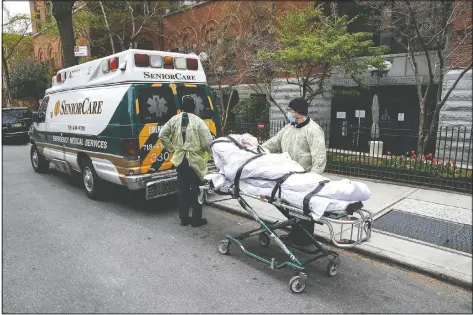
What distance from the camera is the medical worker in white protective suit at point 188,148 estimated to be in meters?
5.63

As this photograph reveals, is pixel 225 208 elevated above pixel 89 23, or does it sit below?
below

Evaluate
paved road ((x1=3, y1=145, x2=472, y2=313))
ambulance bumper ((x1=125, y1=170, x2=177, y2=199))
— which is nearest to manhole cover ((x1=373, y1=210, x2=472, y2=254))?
paved road ((x1=3, y1=145, x2=472, y2=313))

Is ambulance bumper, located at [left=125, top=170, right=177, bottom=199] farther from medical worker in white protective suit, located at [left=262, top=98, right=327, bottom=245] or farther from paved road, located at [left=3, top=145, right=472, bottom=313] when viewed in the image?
medical worker in white protective suit, located at [left=262, top=98, right=327, bottom=245]

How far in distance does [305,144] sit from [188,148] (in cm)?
198

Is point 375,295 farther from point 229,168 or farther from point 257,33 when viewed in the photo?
point 257,33

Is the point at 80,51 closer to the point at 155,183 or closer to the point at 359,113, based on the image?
the point at 155,183

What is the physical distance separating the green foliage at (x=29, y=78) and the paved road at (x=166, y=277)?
2496cm

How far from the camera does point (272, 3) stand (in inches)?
516

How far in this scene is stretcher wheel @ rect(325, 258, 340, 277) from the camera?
4078 millimetres

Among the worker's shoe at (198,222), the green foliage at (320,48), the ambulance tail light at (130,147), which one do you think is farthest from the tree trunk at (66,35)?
the worker's shoe at (198,222)

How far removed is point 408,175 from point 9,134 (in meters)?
18.6

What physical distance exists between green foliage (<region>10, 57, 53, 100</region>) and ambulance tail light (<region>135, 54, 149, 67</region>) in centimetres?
2423


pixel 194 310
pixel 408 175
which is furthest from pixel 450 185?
pixel 194 310

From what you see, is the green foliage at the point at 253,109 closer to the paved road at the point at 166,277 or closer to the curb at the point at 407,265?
the paved road at the point at 166,277
